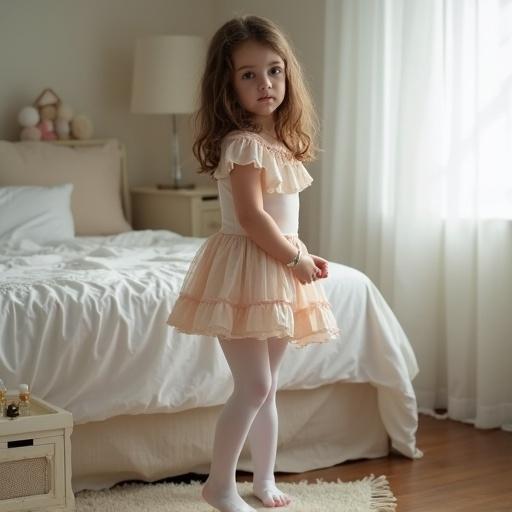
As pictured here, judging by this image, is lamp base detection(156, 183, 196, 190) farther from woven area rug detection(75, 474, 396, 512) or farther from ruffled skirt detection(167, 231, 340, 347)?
ruffled skirt detection(167, 231, 340, 347)

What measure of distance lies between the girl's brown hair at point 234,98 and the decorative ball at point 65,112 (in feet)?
6.71

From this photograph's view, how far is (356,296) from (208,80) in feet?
2.92

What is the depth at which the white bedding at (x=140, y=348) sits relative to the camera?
256 cm

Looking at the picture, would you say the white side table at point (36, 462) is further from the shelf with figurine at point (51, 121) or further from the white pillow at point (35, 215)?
the shelf with figurine at point (51, 121)

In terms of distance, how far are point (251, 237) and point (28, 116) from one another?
223 centimetres

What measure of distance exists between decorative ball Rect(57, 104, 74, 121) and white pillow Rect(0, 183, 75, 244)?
511 mm

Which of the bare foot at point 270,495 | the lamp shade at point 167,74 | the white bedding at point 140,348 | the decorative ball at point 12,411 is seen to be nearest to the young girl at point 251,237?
the bare foot at point 270,495

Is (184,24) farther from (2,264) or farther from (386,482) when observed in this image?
(386,482)

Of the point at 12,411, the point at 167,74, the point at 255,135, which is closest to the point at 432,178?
the point at 167,74

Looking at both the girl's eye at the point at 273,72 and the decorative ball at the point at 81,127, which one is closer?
the girl's eye at the point at 273,72

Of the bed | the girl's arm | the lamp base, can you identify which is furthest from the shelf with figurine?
the girl's arm

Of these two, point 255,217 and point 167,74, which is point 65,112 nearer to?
point 167,74

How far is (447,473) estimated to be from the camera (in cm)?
291

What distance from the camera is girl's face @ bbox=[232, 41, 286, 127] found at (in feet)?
7.54
